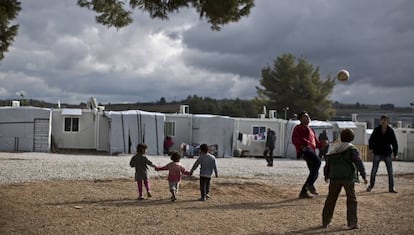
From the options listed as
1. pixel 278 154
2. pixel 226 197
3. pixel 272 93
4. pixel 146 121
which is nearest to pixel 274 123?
pixel 278 154

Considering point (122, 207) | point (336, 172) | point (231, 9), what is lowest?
point (122, 207)

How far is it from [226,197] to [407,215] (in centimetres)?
339

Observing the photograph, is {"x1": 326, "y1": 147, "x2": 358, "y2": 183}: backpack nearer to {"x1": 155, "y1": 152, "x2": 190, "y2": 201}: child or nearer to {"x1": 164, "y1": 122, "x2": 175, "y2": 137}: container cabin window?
{"x1": 155, "y1": 152, "x2": 190, "y2": 201}: child

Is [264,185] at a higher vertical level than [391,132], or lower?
lower

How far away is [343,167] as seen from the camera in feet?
27.7

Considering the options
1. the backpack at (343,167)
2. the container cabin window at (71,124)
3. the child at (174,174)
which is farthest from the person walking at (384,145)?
the container cabin window at (71,124)

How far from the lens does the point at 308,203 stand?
10578 millimetres

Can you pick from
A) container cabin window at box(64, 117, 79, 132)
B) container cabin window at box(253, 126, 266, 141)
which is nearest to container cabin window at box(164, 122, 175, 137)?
container cabin window at box(253, 126, 266, 141)

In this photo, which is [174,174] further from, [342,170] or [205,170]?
[342,170]

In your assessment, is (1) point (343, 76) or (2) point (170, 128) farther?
(2) point (170, 128)

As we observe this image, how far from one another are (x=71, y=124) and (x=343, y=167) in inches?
974

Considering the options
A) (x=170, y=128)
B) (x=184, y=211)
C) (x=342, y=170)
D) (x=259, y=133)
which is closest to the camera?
(x=342, y=170)

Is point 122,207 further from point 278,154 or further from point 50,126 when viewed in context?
point 278,154

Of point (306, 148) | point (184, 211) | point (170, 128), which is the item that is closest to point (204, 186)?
point (184, 211)
